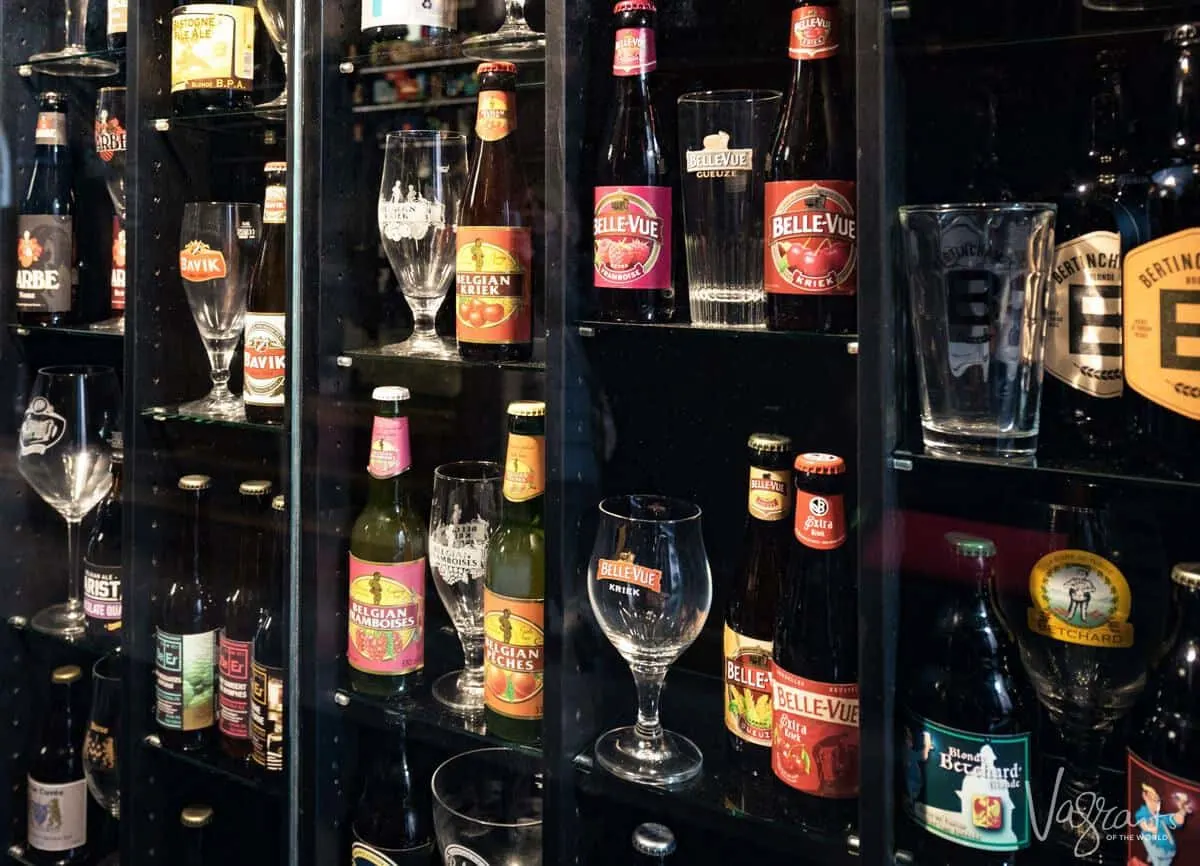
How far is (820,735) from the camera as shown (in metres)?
1.02

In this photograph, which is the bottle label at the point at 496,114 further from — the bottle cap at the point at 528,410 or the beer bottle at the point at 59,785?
the beer bottle at the point at 59,785

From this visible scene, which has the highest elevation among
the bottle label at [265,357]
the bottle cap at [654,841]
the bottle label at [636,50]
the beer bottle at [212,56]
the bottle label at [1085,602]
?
the beer bottle at [212,56]

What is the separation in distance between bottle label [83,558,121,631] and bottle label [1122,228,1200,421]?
61.7 inches

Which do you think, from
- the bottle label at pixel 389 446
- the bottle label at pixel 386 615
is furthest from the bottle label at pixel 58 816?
the bottle label at pixel 389 446

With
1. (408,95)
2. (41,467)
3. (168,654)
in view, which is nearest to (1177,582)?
(408,95)

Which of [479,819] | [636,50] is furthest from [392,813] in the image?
[636,50]

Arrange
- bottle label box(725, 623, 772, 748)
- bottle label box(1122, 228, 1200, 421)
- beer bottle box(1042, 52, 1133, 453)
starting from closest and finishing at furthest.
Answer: bottle label box(1122, 228, 1200, 421) < beer bottle box(1042, 52, 1133, 453) < bottle label box(725, 623, 772, 748)

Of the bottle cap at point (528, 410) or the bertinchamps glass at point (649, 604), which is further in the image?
the bottle cap at point (528, 410)

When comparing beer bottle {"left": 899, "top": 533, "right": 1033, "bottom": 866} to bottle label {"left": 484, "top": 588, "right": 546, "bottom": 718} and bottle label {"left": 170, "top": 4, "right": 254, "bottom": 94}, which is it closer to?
bottle label {"left": 484, "top": 588, "right": 546, "bottom": 718}

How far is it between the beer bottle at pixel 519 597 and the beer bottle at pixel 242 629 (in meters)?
0.48

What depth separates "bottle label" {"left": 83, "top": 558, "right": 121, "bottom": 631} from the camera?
65.8 inches

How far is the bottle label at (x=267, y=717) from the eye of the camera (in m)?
1.44

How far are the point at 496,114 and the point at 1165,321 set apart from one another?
0.81 m

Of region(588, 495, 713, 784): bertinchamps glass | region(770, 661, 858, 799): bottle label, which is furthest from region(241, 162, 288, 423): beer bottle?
region(770, 661, 858, 799): bottle label
